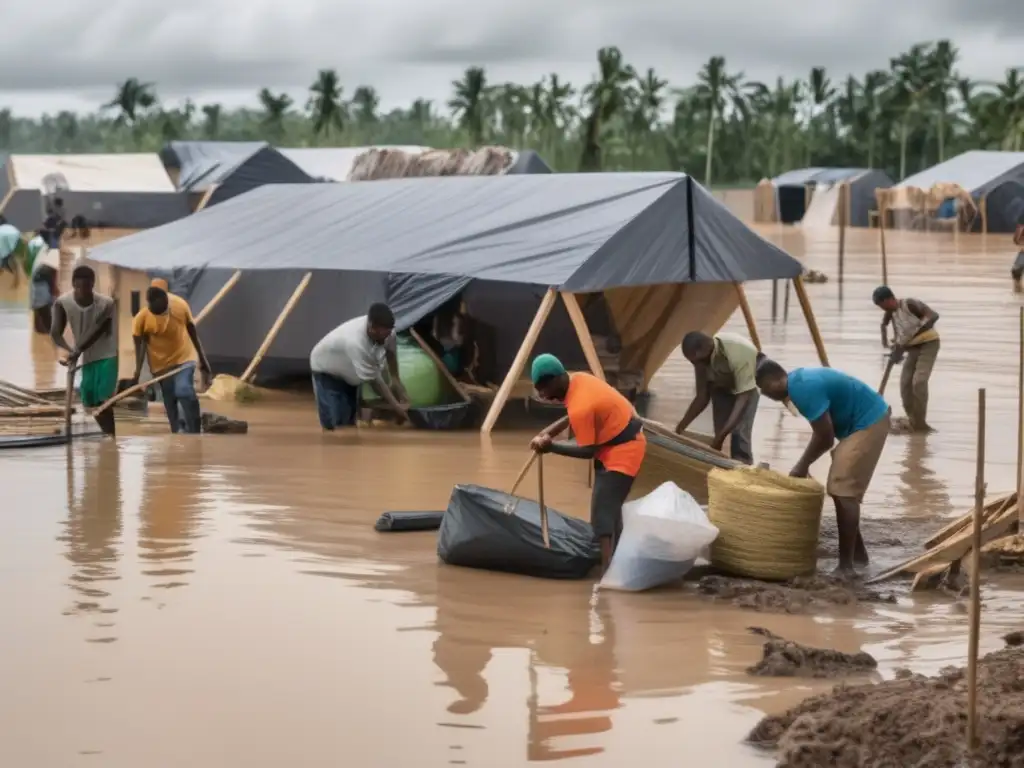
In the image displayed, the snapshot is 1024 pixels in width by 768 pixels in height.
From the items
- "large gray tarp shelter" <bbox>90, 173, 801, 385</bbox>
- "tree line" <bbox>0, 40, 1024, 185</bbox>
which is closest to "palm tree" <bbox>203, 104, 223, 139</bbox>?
"tree line" <bbox>0, 40, 1024, 185</bbox>

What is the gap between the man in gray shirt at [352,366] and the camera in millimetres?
12500

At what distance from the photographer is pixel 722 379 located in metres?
10.5

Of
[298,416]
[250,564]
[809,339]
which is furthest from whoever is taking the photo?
[809,339]

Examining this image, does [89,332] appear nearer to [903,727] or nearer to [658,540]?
[658,540]

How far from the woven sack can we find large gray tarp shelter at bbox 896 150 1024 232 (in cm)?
4018

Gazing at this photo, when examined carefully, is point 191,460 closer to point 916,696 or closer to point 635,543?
point 635,543

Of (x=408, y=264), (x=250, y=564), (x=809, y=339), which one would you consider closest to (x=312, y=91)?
(x=809, y=339)

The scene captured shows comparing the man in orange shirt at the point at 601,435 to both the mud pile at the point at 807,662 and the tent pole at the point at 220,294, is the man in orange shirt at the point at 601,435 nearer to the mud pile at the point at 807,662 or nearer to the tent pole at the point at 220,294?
the mud pile at the point at 807,662

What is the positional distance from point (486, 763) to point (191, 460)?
6.61m

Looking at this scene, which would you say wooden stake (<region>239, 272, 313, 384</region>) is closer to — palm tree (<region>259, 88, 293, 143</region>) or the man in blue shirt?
the man in blue shirt

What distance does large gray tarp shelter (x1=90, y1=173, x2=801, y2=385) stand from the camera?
13.6 m

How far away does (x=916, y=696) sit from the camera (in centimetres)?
533

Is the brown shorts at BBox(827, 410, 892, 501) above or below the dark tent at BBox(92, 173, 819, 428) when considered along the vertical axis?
below

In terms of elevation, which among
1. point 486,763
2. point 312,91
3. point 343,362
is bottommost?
point 486,763
